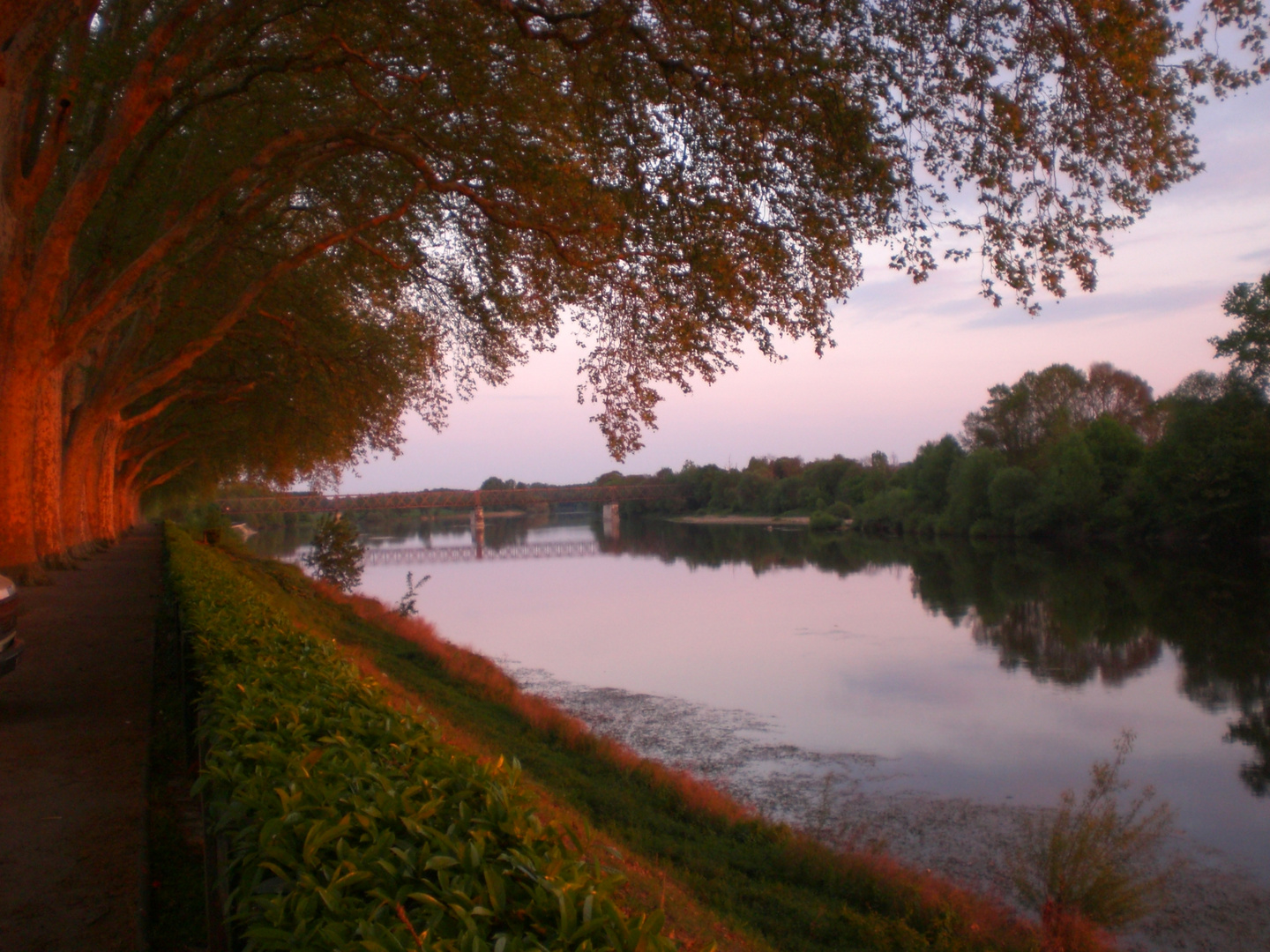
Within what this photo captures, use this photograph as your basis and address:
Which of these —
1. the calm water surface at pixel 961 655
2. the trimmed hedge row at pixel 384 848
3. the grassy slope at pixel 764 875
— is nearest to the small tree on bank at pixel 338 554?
the calm water surface at pixel 961 655

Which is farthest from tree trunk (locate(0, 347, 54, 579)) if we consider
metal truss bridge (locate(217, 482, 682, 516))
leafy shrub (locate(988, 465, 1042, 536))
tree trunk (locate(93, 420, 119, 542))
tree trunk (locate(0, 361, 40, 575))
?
metal truss bridge (locate(217, 482, 682, 516))

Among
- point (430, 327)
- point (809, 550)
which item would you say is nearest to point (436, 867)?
point (430, 327)

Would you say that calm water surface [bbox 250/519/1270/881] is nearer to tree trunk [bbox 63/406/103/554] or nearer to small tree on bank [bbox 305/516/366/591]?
small tree on bank [bbox 305/516/366/591]

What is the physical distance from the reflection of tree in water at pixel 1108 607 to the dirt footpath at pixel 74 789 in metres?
13.7

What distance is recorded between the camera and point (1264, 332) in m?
39.7

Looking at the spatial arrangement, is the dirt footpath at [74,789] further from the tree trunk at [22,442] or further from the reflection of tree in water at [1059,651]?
the reflection of tree in water at [1059,651]

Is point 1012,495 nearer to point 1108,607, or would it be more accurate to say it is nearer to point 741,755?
point 1108,607

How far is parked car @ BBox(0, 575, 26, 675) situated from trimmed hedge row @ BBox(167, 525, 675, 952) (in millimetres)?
3550

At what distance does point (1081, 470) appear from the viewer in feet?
181

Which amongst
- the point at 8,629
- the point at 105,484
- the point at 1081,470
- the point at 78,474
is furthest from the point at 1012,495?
the point at 8,629

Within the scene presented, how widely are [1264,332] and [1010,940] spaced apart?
1607 inches

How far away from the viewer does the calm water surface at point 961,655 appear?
548 inches

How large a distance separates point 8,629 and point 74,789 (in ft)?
6.03

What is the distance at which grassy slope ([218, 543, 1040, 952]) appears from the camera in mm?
7363
